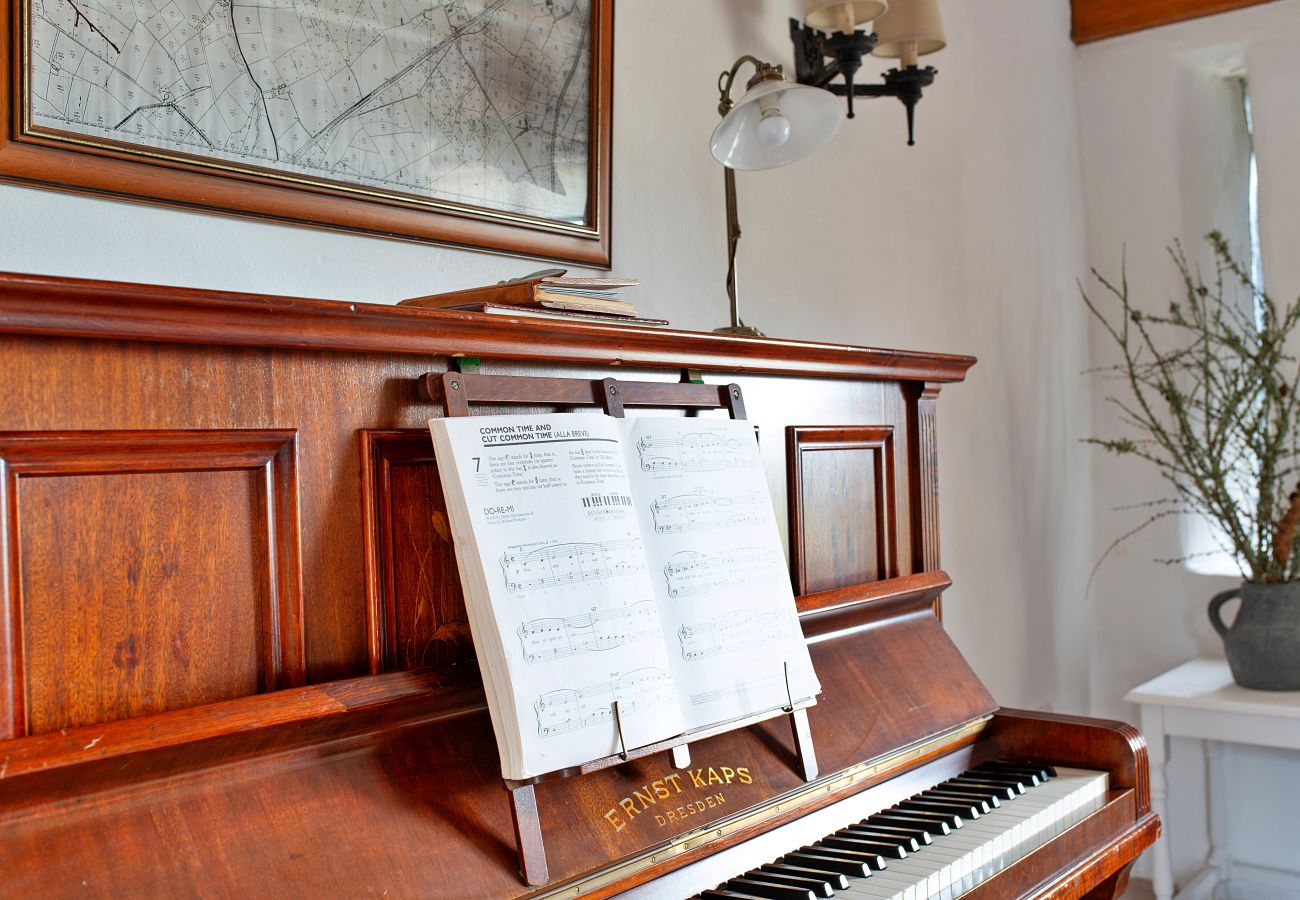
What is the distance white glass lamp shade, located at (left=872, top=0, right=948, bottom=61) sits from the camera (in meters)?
2.43

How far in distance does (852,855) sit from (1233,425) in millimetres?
2235

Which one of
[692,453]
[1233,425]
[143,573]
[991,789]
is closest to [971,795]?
[991,789]

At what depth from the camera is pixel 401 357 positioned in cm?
120

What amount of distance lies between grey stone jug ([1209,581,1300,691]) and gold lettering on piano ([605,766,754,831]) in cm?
205

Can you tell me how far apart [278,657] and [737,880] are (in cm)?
61

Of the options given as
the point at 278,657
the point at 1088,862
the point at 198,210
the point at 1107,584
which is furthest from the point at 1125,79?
the point at 278,657

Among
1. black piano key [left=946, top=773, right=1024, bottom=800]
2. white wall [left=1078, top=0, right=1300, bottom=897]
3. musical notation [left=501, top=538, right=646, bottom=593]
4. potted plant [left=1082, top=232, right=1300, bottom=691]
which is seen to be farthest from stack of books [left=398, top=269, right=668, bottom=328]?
white wall [left=1078, top=0, right=1300, bottom=897]

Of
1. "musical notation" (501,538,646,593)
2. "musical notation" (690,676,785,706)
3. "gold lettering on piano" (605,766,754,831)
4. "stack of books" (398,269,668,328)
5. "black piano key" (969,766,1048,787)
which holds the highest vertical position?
"stack of books" (398,269,668,328)

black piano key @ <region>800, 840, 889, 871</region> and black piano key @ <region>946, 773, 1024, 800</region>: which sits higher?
black piano key @ <region>800, 840, 889, 871</region>

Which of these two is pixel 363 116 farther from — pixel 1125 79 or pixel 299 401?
pixel 1125 79

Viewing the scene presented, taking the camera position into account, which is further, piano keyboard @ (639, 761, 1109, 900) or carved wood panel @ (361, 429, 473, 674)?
piano keyboard @ (639, 761, 1109, 900)

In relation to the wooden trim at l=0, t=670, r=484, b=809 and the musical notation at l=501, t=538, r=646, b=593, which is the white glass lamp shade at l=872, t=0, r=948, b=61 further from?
the wooden trim at l=0, t=670, r=484, b=809

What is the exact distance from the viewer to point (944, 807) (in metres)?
1.64

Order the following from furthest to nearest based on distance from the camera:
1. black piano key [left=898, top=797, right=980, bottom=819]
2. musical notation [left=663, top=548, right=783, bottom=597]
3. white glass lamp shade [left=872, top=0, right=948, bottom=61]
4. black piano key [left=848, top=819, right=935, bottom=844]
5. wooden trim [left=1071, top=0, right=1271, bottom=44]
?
1. wooden trim [left=1071, top=0, right=1271, bottom=44]
2. white glass lamp shade [left=872, top=0, right=948, bottom=61]
3. black piano key [left=898, top=797, right=980, bottom=819]
4. black piano key [left=848, top=819, right=935, bottom=844]
5. musical notation [left=663, top=548, right=783, bottom=597]
